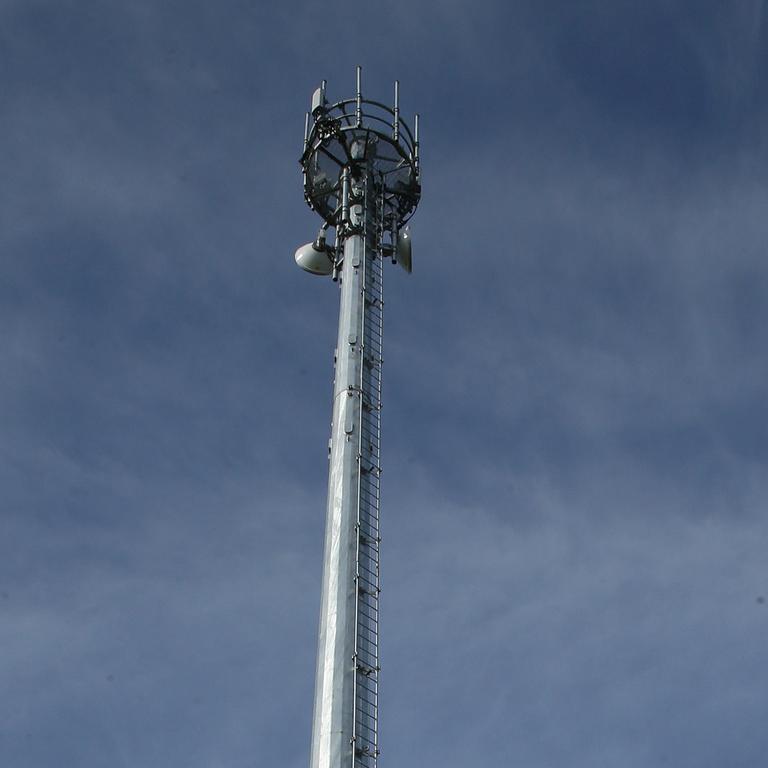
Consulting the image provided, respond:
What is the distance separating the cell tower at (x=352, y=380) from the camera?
27781 millimetres

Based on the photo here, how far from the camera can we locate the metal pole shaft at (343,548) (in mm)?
27359

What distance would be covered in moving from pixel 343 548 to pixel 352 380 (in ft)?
17.6

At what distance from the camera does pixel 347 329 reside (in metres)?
34.5

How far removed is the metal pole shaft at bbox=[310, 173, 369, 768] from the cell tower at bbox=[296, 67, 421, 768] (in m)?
0.03

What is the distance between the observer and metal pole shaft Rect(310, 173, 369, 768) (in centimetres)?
2736

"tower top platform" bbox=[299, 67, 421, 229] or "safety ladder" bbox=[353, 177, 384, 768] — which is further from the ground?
"tower top platform" bbox=[299, 67, 421, 229]

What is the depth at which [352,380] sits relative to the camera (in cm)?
3331

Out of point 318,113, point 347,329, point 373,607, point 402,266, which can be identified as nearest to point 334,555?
point 373,607

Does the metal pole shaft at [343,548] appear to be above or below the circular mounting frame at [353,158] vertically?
below

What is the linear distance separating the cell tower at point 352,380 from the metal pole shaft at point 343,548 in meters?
0.03

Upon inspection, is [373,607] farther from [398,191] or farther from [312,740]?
[398,191]

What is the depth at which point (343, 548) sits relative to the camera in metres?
30.0

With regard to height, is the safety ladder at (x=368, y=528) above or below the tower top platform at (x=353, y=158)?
below

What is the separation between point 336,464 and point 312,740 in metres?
7.43
